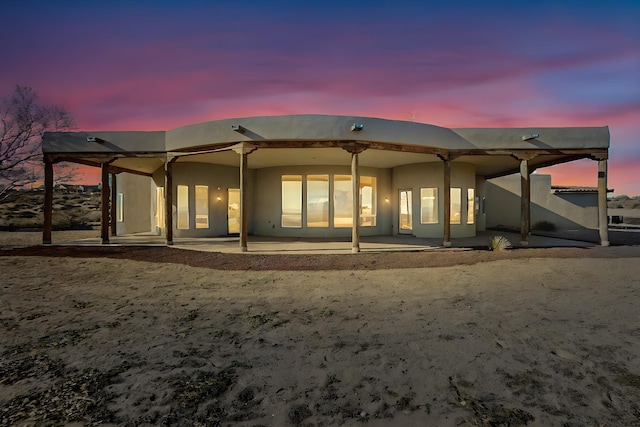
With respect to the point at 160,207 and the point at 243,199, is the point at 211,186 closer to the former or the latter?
the point at 160,207

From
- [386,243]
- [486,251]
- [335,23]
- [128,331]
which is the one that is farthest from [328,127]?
[128,331]

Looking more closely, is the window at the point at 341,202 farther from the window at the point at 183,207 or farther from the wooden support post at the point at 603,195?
the wooden support post at the point at 603,195

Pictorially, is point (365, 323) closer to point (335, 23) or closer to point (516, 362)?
point (516, 362)

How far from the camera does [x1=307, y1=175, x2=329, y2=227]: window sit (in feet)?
45.9

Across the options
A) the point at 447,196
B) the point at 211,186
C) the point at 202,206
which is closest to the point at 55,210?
the point at 202,206

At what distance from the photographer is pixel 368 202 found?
14742 mm

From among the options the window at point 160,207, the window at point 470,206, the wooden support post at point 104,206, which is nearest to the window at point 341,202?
the window at point 470,206

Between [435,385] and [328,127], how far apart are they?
809 cm

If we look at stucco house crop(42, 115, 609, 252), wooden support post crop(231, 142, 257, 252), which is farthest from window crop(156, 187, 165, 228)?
wooden support post crop(231, 142, 257, 252)

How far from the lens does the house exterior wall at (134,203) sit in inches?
677

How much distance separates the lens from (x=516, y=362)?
309cm

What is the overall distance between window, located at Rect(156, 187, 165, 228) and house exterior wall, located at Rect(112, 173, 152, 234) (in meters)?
2.61

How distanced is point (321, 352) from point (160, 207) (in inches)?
576

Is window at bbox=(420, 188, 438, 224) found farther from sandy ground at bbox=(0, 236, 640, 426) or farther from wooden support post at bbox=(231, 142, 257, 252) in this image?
wooden support post at bbox=(231, 142, 257, 252)
